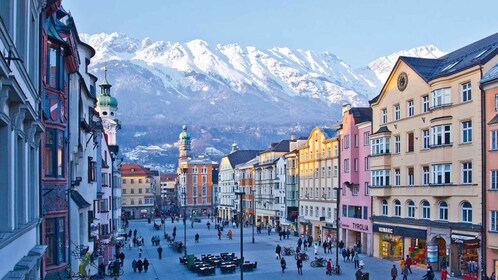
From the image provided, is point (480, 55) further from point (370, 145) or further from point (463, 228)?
point (370, 145)

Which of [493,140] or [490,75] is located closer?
[490,75]

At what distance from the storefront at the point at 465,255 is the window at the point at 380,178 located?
1075 centimetres

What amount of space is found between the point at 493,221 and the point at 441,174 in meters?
6.02

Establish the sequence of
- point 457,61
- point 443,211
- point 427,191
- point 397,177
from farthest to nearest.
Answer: point 397,177
point 427,191
point 457,61
point 443,211

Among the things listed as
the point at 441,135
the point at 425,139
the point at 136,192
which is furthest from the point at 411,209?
the point at 136,192

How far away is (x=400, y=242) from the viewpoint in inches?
1868

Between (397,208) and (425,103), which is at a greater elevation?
(425,103)

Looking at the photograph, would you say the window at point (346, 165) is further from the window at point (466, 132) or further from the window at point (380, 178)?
the window at point (466, 132)

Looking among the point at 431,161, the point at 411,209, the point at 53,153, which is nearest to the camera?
the point at 53,153

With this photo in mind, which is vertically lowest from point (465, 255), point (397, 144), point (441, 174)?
point (465, 255)

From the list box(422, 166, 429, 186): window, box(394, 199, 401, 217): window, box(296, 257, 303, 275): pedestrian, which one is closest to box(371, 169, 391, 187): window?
box(394, 199, 401, 217): window

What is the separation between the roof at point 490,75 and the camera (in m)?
35.2

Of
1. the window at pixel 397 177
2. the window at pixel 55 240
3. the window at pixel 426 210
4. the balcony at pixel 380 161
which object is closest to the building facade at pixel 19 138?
the window at pixel 55 240

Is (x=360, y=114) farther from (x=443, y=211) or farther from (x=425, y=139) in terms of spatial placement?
(x=443, y=211)
